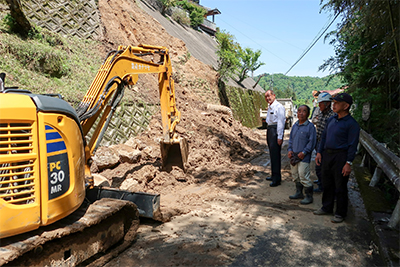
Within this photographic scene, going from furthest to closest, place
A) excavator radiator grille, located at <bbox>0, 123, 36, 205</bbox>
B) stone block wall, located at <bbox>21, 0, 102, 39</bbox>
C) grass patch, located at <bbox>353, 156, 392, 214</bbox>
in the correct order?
stone block wall, located at <bbox>21, 0, 102, 39</bbox> → grass patch, located at <bbox>353, 156, 392, 214</bbox> → excavator radiator grille, located at <bbox>0, 123, 36, 205</bbox>

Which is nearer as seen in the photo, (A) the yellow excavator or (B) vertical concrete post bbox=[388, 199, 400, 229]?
(A) the yellow excavator

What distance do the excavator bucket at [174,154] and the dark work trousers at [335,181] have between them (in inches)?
131

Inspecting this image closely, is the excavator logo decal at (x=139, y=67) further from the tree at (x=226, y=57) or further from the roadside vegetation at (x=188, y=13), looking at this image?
the roadside vegetation at (x=188, y=13)

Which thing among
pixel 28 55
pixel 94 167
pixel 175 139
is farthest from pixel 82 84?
pixel 175 139

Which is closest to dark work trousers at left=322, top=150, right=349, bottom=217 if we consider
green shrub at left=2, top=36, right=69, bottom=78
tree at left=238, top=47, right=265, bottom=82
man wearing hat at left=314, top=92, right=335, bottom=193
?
man wearing hat at left=314, top=92, right=335, bottom=193

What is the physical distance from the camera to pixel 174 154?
6895mm

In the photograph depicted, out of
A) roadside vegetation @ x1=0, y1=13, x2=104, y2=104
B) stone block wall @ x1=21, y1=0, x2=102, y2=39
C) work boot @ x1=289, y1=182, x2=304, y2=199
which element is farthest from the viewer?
stone block wall @ x1=21, y1=0, x2=102, y2=39

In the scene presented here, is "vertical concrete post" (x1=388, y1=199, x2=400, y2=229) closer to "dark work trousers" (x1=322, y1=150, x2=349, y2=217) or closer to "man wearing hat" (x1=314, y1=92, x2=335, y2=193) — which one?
"dark work trousers" (x1=322, y1=150, x2=349, y2=217)

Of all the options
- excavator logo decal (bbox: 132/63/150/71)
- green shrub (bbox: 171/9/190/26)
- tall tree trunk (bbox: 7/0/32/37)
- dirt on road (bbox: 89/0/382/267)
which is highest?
green shrub (bbox: 171/9/190/26)

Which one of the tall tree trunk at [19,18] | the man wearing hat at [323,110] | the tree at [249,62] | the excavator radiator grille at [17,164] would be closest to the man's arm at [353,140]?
the man wearing hat at [323,110]

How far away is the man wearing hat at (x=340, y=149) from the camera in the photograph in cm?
404

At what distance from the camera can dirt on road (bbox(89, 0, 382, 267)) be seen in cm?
328

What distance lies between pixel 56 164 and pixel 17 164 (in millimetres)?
354

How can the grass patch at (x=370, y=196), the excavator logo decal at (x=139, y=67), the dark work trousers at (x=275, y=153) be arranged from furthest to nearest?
the dark work trousers at (x=275, y=153) < the excavator logo decal at (x=139, y=67) < the grass patch at (x=370, y=196)
